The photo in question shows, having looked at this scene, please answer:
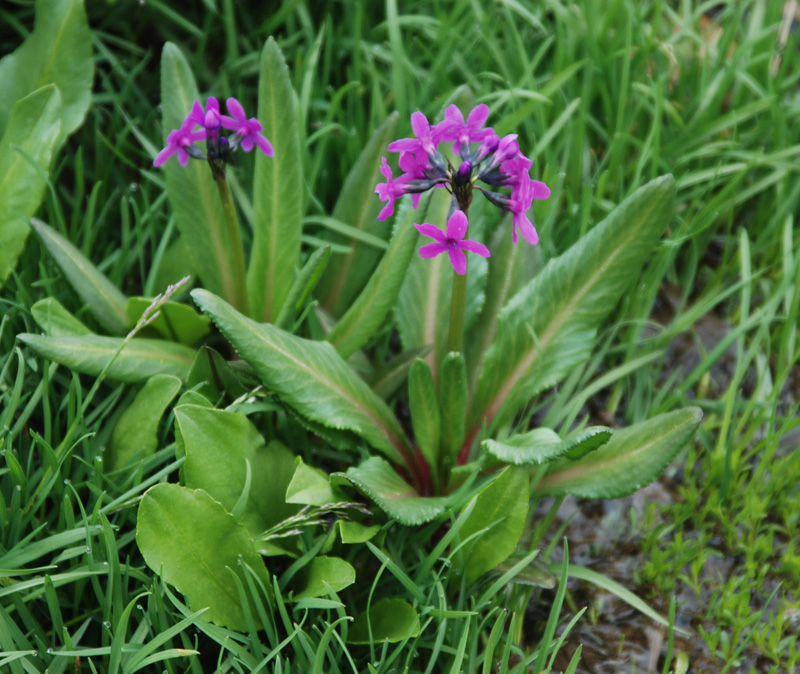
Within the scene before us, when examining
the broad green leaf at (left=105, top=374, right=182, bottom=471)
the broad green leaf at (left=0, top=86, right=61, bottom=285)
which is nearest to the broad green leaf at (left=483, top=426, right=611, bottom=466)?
the broad green leaf at (left=105, top=374, right=182, bottom=471)

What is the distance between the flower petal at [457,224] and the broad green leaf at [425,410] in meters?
0.36

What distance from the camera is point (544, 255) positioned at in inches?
94.7

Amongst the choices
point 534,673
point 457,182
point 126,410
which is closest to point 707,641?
point 534,673

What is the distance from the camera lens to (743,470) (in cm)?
223

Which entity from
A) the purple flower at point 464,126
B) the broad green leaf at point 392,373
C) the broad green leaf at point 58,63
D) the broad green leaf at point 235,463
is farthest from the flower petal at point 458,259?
the broad green leaf at point 58,63

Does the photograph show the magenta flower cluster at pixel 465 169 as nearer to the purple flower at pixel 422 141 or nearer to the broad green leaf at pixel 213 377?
the purple flower at pixel 422 141

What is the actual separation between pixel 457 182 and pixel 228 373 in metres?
0.74

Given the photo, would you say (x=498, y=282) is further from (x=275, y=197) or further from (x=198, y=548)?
(x=198, y=548)

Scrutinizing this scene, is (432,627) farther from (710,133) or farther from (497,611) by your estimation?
(710,133)

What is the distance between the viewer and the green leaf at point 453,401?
6.05ft

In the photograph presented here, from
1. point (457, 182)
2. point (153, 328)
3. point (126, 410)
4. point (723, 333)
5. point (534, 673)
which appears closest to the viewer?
point (457, 182)

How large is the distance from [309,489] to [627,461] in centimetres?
74

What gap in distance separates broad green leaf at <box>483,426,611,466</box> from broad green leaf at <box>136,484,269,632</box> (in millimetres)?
565

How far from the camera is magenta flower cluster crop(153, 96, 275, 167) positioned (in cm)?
178
